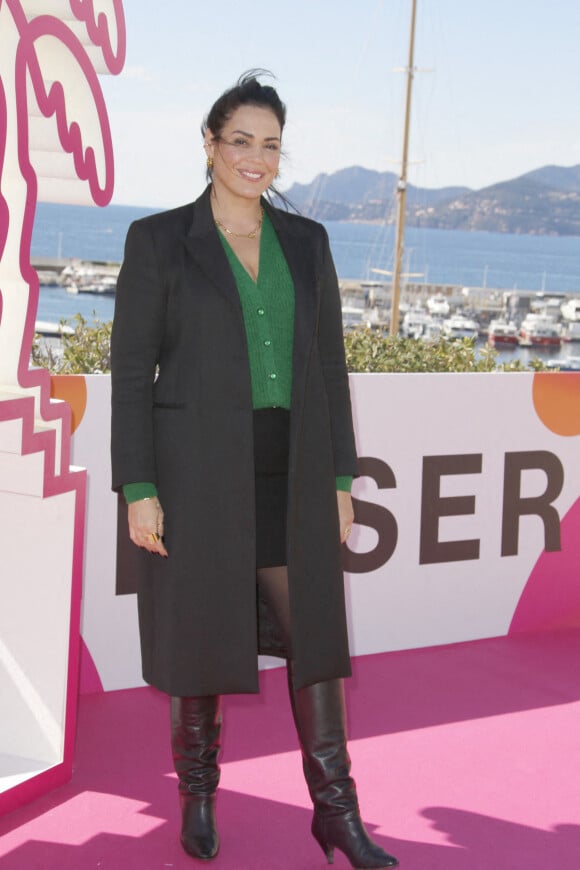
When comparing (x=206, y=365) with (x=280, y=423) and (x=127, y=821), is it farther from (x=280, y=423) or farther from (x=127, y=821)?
(x=127, y=821)

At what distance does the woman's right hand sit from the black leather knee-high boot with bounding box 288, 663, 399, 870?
1.29ft

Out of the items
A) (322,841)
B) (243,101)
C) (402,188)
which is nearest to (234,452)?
(243,101)

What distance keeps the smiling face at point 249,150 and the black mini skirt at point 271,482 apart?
464 millimetres

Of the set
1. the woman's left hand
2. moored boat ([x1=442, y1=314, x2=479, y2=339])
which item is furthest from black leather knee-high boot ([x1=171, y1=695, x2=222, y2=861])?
moored boat ([x1=442, y1=314, x2=479, y2=339])

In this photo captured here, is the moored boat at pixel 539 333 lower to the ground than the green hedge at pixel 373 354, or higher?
lower

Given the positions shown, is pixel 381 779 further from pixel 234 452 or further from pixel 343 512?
pixel 234 452

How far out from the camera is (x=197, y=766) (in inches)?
94.6

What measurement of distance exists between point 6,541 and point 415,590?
5.59 ft

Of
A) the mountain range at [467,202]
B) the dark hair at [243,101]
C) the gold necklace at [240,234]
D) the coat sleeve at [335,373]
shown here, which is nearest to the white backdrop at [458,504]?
the coat sleeve at [335,373]

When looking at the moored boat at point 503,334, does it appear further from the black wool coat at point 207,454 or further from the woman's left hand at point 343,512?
the black wool coat at point 207,454

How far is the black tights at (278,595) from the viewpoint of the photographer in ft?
7.70

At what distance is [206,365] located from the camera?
7.30ft

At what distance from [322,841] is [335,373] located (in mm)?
989

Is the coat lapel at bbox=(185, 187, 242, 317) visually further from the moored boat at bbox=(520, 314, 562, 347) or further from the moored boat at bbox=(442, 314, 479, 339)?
the moored boat at bbox=(520, 314, 562, 347)
